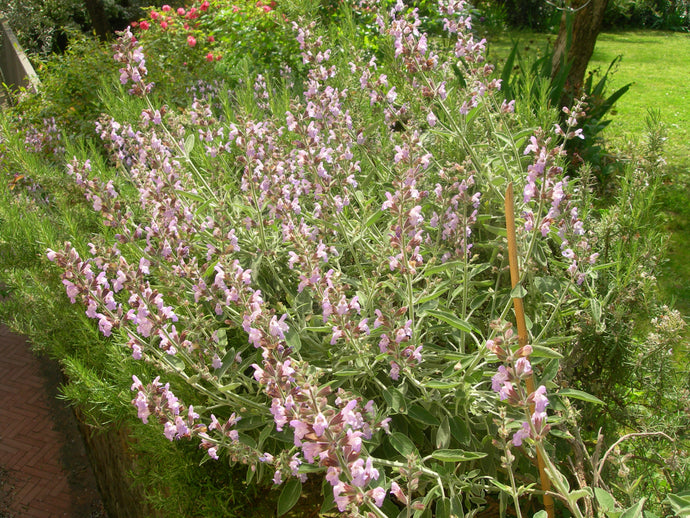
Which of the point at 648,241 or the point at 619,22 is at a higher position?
the point at 619,22

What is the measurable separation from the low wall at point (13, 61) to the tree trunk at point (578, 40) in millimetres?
7813

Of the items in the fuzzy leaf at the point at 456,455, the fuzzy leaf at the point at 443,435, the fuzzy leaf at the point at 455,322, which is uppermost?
the fuzzy leaf at the point at 455,322

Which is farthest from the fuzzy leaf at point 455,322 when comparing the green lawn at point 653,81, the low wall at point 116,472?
the green lawn at point 653,81

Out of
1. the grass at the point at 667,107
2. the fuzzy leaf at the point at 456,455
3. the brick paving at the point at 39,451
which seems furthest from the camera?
the grass at the point at 667,107

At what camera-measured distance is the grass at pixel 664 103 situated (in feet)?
15.7

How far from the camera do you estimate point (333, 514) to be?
7.93 ft

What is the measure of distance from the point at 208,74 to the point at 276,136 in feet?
12.4

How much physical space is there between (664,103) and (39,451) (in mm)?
9519

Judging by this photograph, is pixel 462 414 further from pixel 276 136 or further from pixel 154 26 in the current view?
pixel 154 26

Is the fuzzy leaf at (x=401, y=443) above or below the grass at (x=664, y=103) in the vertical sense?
below

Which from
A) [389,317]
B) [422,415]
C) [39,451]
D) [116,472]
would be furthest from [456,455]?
[39,451]

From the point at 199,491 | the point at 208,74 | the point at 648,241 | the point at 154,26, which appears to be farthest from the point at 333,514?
the point at 154,26

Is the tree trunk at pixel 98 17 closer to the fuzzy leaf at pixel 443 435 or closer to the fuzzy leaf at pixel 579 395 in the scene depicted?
the fuzzy leaf at pixel 443 435

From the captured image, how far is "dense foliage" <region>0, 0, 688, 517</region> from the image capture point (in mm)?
1791
